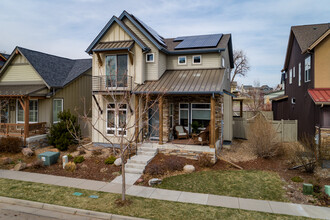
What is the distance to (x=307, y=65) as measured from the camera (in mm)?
15211

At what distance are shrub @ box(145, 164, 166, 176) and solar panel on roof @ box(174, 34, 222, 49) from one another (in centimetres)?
845

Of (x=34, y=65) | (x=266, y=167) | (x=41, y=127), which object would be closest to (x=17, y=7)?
(x=34, y=65)

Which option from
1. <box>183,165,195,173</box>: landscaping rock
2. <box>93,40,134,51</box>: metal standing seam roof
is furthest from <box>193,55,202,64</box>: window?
<box>183,165,195,173</box>: landscaping rock

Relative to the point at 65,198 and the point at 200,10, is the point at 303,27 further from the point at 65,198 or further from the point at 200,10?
the point at 65,198

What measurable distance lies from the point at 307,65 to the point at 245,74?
88.7ft

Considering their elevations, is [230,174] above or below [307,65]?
below

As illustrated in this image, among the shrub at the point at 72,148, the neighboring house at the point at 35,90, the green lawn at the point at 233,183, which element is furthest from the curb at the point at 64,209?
Answer: the neighboring house at the point at 35,90

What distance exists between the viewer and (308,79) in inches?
589

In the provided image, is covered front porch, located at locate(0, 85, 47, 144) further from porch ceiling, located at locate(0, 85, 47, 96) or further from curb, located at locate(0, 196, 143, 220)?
curb, located at locate(0, 196, 143, 220)

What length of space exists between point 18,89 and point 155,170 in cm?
1233

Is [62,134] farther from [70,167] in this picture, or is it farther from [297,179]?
[297,179]

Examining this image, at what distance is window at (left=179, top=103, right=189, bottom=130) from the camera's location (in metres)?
15.0

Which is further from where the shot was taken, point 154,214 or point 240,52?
point 240,52

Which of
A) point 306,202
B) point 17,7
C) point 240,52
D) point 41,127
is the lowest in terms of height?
point 306,202
